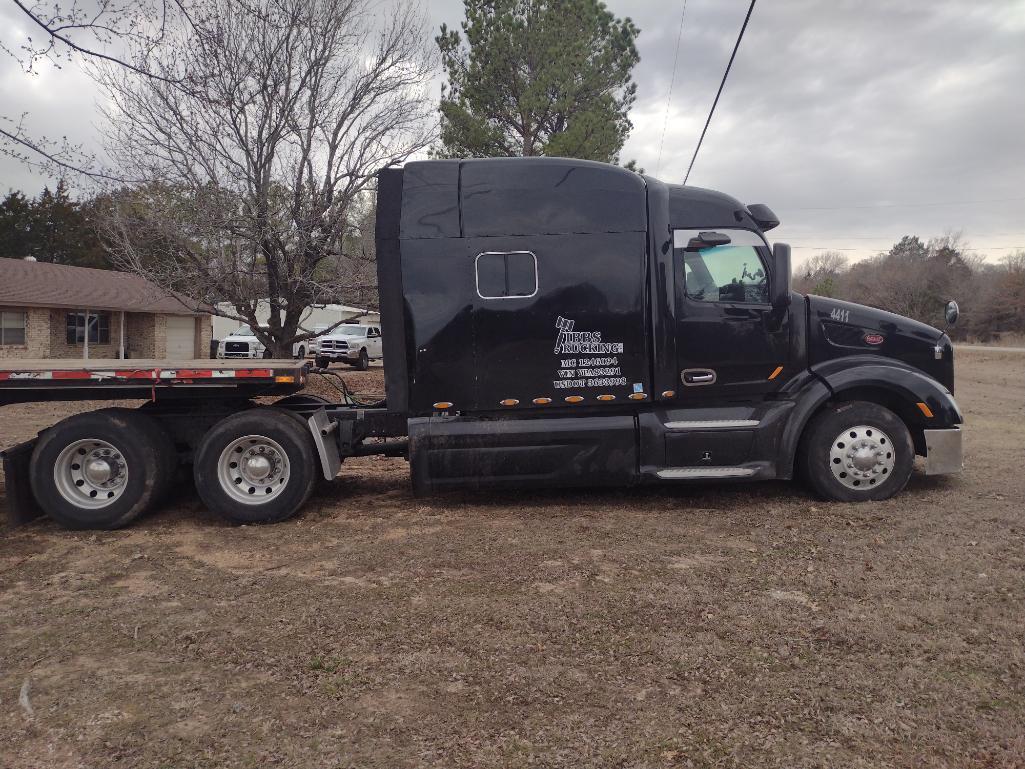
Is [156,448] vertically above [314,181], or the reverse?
[314,181]

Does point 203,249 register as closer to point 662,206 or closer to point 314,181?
point 314,181

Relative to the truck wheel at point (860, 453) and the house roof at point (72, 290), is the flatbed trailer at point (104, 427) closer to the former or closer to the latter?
the truck wheel at point (860, 453)

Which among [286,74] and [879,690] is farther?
[286,74]

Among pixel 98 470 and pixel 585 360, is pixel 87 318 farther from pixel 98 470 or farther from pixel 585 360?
pixel 585 360

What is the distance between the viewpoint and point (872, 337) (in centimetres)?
681

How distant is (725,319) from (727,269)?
45 cm

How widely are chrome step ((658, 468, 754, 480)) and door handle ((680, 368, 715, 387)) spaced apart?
76 cm

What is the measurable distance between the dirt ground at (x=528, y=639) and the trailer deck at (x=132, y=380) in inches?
46.1

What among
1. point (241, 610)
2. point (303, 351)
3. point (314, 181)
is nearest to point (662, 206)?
point (241, 610)

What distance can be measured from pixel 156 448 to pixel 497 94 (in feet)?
55.9

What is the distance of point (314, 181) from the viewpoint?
1226cm

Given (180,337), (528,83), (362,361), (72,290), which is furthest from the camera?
(180,337)

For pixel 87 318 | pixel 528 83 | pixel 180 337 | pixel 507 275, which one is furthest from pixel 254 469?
pixel 180 337

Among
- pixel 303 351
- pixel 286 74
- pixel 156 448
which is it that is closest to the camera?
pixel 156 448
